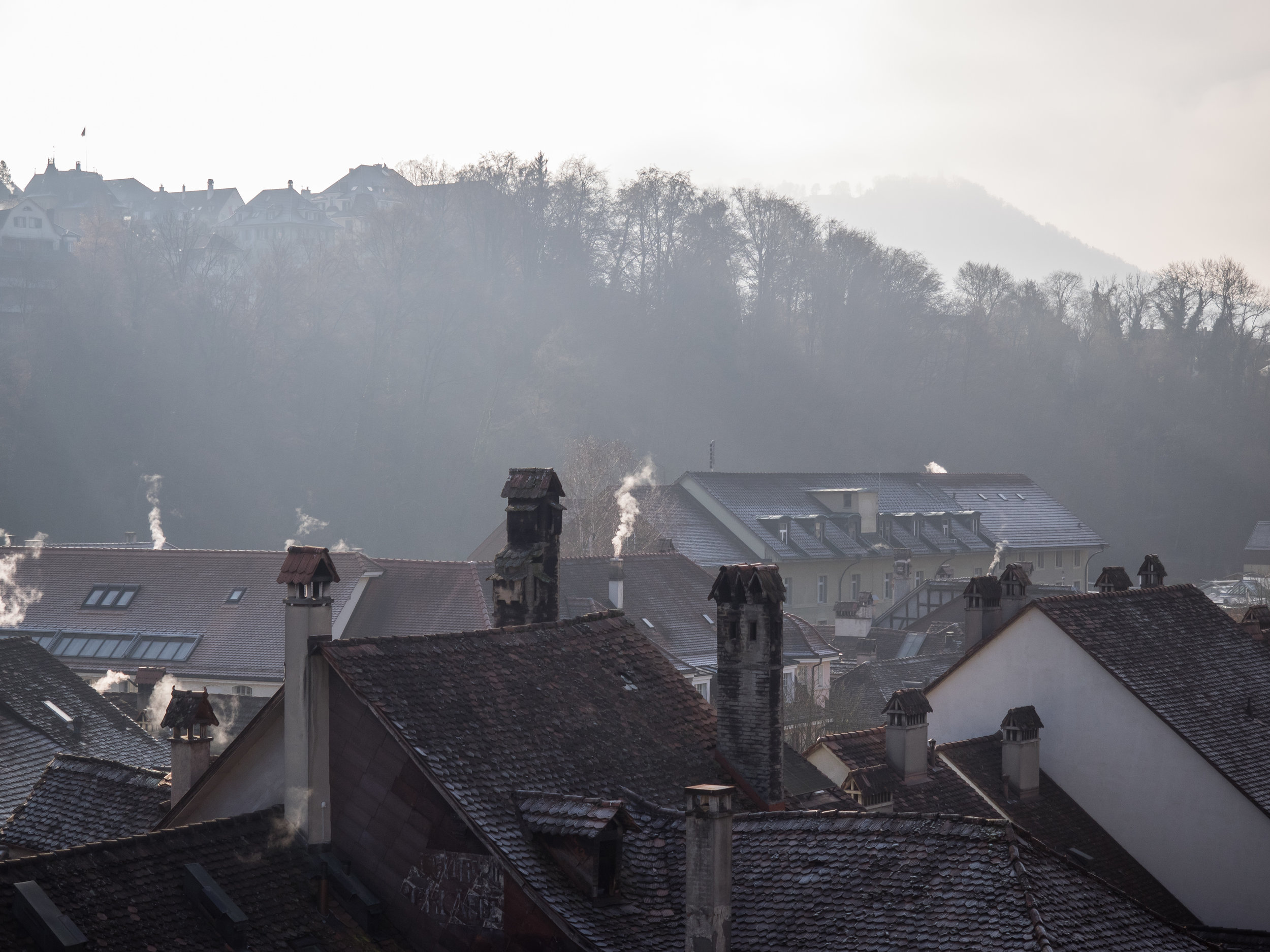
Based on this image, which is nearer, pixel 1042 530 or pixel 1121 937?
pixel 1121 937

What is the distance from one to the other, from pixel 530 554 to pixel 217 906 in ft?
23.6

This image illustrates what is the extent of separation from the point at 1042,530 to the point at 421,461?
3572cm

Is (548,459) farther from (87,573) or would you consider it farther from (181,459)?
(87,573)

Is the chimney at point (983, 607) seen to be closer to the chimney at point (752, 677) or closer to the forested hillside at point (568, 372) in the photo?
the chimney at point (752, 677)

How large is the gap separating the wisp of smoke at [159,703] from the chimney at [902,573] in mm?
38036

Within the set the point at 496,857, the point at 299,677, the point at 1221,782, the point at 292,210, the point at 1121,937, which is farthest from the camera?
the point at 292,210

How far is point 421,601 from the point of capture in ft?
126

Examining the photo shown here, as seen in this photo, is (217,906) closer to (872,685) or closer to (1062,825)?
(1062,825)

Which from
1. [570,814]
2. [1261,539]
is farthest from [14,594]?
[1261,539]

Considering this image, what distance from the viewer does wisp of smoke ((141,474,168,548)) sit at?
6712 centimetres

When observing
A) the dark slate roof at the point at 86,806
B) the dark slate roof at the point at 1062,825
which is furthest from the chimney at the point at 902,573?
the dark slate roof at the point at 86,806

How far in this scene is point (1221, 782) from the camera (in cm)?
2022

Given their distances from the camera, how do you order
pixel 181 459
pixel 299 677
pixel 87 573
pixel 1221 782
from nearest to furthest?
pixel 299 677 < pixel 1221 782 < pixel 87 573 < pixel 181 459

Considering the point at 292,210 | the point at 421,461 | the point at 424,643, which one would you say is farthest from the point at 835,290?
the point at 424,643
